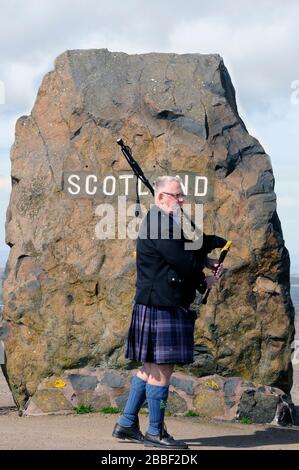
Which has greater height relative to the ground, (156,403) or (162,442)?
(156,403)

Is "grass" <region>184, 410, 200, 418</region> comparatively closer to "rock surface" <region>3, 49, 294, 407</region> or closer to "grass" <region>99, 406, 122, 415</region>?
"rock surface" <region>3, 49, 294, 407</region>

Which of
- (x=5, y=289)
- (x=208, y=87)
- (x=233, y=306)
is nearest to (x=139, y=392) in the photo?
(x=233, y=306)

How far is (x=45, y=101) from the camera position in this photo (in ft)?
32.2

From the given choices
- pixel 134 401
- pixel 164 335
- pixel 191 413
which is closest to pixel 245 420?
pixel 191 413

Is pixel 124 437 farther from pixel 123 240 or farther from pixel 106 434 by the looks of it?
pixel 123 240

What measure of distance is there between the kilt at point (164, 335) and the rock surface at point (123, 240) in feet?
7.41

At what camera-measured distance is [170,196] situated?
6871 millimetres

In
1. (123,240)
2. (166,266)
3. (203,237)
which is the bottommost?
(166,266)

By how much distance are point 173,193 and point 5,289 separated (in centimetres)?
332

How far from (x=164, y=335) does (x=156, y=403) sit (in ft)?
1.60

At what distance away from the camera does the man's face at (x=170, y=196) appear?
6863mm

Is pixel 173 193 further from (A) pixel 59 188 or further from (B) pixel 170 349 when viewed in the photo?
(A) pixel 59 188
